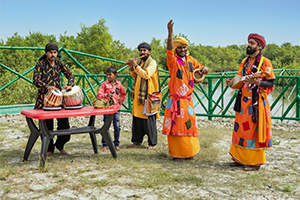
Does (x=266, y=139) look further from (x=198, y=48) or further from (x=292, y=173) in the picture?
(x=198, y=48)

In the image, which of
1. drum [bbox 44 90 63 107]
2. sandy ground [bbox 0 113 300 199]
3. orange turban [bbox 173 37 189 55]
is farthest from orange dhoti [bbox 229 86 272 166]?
drum [bbox 44 90 63 107]

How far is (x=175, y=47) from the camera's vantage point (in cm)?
426

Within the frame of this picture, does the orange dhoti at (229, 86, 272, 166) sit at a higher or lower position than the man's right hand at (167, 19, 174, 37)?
lower

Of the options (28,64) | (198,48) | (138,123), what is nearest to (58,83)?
(138,123)

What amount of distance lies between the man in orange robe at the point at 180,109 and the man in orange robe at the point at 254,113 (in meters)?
0.66

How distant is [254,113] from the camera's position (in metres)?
3.75

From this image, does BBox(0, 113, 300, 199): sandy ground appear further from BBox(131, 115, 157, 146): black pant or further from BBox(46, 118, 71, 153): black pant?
BBox(131, 115, 157, 146): black pant

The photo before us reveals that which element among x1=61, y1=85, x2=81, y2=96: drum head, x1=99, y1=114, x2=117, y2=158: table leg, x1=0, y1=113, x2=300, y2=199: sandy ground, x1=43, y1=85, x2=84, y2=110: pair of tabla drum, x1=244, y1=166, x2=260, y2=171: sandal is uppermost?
x1=61, y1=85, x2=81, y2=96: drum head

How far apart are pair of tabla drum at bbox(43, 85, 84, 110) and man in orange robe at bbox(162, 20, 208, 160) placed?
1.32m

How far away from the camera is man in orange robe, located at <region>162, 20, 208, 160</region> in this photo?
419 centimetres

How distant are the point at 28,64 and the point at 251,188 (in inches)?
1019

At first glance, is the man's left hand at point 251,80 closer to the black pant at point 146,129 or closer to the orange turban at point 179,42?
the orange turban at point 179,42

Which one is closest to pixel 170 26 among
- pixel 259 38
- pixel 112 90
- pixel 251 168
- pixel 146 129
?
pixel 259 38

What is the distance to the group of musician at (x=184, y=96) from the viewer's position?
Result: 3.80 metres
